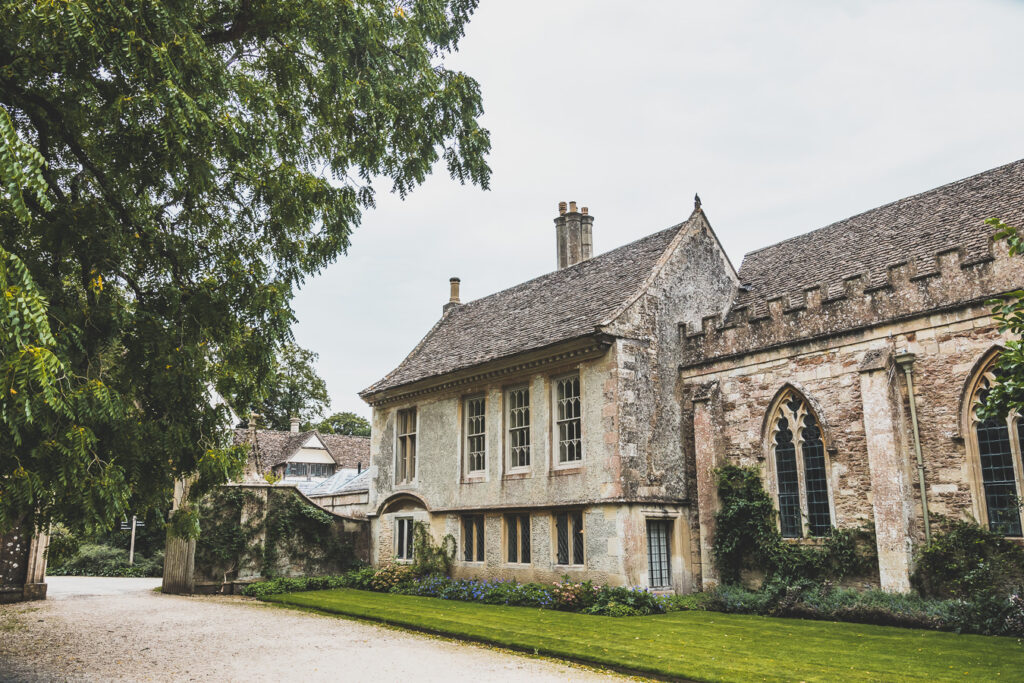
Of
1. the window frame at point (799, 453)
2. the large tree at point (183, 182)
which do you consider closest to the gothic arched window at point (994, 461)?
the window frame at point (799, 453)

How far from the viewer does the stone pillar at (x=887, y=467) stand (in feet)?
45.2

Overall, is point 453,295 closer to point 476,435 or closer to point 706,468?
point 476,435

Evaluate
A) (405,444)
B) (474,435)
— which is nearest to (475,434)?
(474,435)

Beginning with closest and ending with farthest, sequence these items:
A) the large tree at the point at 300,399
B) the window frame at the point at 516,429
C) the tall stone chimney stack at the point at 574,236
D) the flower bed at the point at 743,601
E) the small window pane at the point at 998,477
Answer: the flower bed at the point at 743,601, the small window pane at the point at 998,477, the window frame at the point at 516,429, the tall stone chimney stack at the point at 574,236, the large tree at the point at 300,399

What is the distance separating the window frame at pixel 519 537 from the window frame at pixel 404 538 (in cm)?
389

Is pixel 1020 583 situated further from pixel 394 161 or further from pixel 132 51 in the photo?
pixel 132 51

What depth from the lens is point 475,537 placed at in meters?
20.2

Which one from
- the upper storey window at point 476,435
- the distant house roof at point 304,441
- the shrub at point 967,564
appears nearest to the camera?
the shrub at point 967,564

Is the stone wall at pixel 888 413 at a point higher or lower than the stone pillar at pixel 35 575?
higher

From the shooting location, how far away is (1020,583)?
40.0 ft

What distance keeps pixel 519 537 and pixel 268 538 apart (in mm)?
7990

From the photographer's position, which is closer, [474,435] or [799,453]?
[799,453]

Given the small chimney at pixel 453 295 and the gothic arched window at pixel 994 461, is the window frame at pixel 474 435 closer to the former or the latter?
the small chimney at pixel 453 295

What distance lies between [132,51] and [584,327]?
41.7 ft
